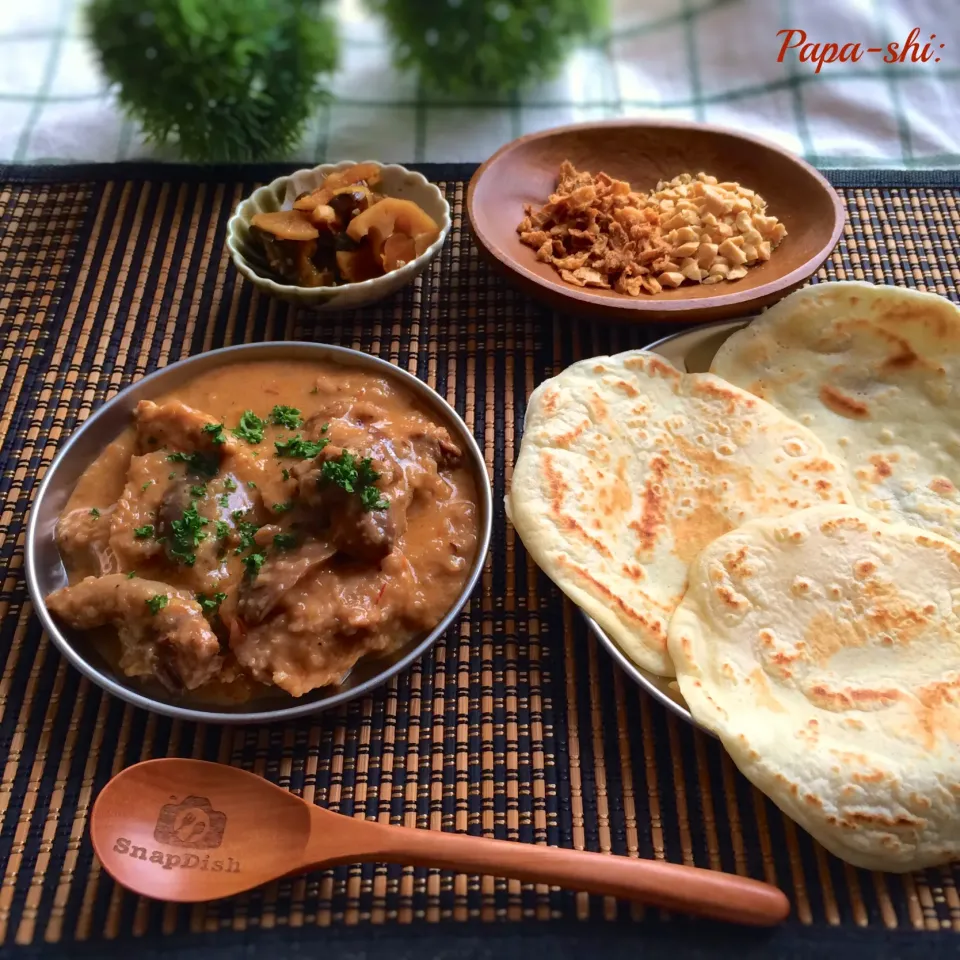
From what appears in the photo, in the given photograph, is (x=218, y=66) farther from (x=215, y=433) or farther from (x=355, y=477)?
(x=355, y=477)

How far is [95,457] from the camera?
2.13m

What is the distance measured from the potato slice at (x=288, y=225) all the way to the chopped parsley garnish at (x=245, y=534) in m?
1.03

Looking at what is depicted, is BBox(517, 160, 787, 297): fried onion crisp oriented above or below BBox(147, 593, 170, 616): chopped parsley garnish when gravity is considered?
above

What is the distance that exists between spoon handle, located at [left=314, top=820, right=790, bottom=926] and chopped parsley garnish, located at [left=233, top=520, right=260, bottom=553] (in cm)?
70

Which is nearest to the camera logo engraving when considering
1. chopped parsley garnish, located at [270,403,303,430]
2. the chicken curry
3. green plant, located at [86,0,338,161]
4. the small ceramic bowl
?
the chicken curry

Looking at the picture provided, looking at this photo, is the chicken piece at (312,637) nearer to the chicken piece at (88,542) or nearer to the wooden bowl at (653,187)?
the chicken piece at (88,542)

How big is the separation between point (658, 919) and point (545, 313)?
1854 millimetres

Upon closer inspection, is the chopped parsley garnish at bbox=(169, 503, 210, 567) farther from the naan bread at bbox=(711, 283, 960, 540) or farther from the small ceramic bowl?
the naan bread at bbox=(711, 283, 960, 540)

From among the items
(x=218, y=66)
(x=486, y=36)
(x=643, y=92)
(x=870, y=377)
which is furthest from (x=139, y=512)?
(x=643, y=92)

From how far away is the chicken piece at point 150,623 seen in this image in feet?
5.61

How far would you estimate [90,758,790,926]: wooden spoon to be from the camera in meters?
1.55

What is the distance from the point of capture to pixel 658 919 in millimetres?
1639

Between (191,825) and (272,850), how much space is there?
19cm

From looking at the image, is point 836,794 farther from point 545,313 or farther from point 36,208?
point 36,208
